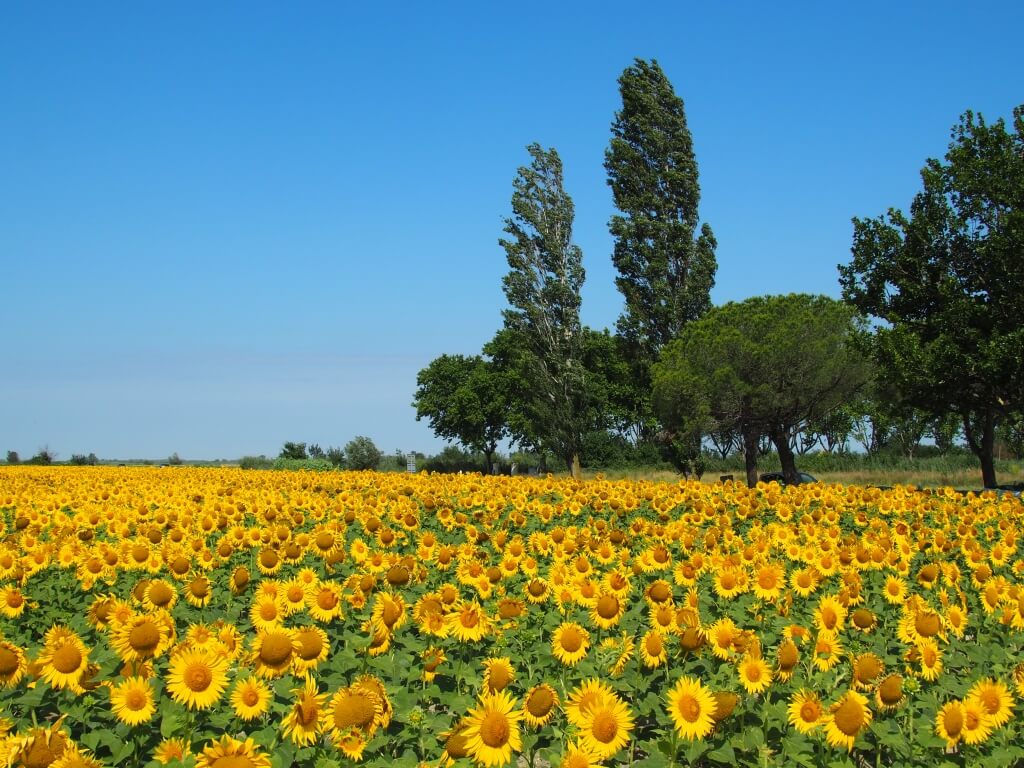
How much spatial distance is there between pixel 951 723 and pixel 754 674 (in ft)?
3.02

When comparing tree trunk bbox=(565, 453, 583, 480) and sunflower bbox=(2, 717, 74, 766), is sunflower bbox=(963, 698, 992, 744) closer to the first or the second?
sunflower bbox=(2, 717, 74, 766)

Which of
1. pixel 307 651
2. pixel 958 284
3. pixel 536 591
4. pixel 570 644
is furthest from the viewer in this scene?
pixel 958 284

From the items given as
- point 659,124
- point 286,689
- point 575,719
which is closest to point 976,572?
point 575,719

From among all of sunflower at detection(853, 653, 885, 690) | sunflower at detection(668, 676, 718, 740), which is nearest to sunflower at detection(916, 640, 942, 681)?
sunflower at detection(853, 653, 885, 690)

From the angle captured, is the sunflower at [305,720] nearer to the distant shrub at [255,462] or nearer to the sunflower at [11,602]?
the sunflower at [11,602]

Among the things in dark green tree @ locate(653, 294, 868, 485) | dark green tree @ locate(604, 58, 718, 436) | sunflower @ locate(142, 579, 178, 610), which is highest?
dark green tree @ locate(604, 58, 718, 436)

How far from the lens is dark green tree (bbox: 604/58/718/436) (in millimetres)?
42688

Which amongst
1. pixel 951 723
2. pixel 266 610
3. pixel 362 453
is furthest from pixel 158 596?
pixel 362 453

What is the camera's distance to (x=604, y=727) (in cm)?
355

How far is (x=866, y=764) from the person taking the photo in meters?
5.32

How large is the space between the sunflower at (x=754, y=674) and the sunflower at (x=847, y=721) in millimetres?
470

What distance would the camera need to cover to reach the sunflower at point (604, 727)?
3539mm

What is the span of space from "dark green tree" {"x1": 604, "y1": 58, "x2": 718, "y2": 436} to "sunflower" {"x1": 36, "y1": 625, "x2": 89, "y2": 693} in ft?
128

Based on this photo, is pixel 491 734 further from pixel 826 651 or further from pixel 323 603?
pixel 826 651
